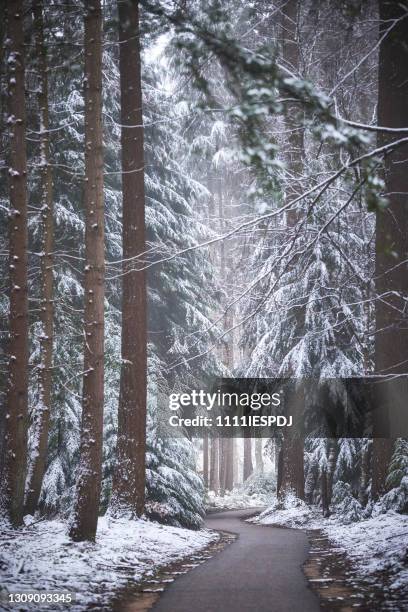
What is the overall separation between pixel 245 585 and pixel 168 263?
37.5 ft

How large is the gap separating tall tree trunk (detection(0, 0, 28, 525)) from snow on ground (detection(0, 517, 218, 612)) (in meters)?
0.71

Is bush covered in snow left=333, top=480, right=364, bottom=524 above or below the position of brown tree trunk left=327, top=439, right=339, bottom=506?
below

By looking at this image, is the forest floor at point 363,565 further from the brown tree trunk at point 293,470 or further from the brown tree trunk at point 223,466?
the brown tree trunk at point 223,466

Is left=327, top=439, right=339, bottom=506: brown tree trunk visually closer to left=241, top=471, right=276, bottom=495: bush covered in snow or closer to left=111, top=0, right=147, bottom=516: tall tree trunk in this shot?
left=111, top=0, right=147, bottom=516: tall tree trunk

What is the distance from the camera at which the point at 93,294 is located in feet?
25.8

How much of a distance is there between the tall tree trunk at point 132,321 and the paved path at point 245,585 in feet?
6.75

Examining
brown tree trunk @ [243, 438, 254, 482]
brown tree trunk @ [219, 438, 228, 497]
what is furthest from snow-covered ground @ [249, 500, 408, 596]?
brown tree trunk @ [243, 438, 254, 482]

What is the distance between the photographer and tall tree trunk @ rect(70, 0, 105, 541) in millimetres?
7547

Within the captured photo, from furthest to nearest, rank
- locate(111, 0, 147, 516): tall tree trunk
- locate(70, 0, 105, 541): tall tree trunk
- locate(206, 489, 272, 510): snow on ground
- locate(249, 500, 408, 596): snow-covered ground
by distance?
locate(206, 489, 272, 510): snow on ground → locate(111, 0, 147, 516): tall tree trunk → locate(70, 0, 105, 541): tall tree trunk → locate(249, 500, 408, 596): snow-covered ground

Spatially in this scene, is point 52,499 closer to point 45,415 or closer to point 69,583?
point 45,415

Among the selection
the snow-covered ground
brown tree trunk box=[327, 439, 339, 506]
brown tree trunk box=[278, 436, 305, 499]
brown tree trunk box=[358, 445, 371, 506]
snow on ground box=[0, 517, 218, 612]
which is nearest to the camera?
snow on ground box=[0, 517, 218, 612]

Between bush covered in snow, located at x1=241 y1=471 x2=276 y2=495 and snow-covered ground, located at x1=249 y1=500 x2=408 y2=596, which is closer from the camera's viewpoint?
snow-covered ground, located at x1=249 y1=500 x2=408 y2=596

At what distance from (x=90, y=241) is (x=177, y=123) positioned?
1008 cm

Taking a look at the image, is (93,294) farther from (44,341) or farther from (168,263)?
(168,263)
